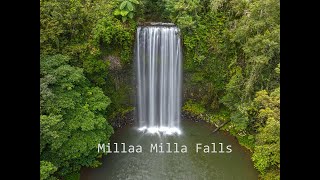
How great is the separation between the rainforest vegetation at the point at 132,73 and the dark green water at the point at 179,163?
0.54 m

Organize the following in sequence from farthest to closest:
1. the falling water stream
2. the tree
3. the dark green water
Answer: the falling water stream, the dark green water, the tree

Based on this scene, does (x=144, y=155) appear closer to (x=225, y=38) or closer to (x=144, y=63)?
(x=144, y=63)

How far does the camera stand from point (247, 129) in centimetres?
1535

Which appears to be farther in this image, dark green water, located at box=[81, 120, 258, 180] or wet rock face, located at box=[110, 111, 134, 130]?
wet rock face, located at box=[110, 111, 134, 130]

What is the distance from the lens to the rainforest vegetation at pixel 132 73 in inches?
463

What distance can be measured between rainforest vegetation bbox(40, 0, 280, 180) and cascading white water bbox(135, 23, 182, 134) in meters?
0.51

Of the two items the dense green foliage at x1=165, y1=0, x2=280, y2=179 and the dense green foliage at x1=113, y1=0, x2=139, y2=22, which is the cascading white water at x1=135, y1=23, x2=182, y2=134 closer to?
the dense green foliage at x1=165, y1=0, x2=280, y2=179

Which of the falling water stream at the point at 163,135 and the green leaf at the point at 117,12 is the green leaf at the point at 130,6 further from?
the falling water stream at the point at 163,135

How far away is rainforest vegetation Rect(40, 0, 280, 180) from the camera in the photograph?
38.5 ft

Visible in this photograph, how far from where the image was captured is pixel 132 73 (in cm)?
1722
